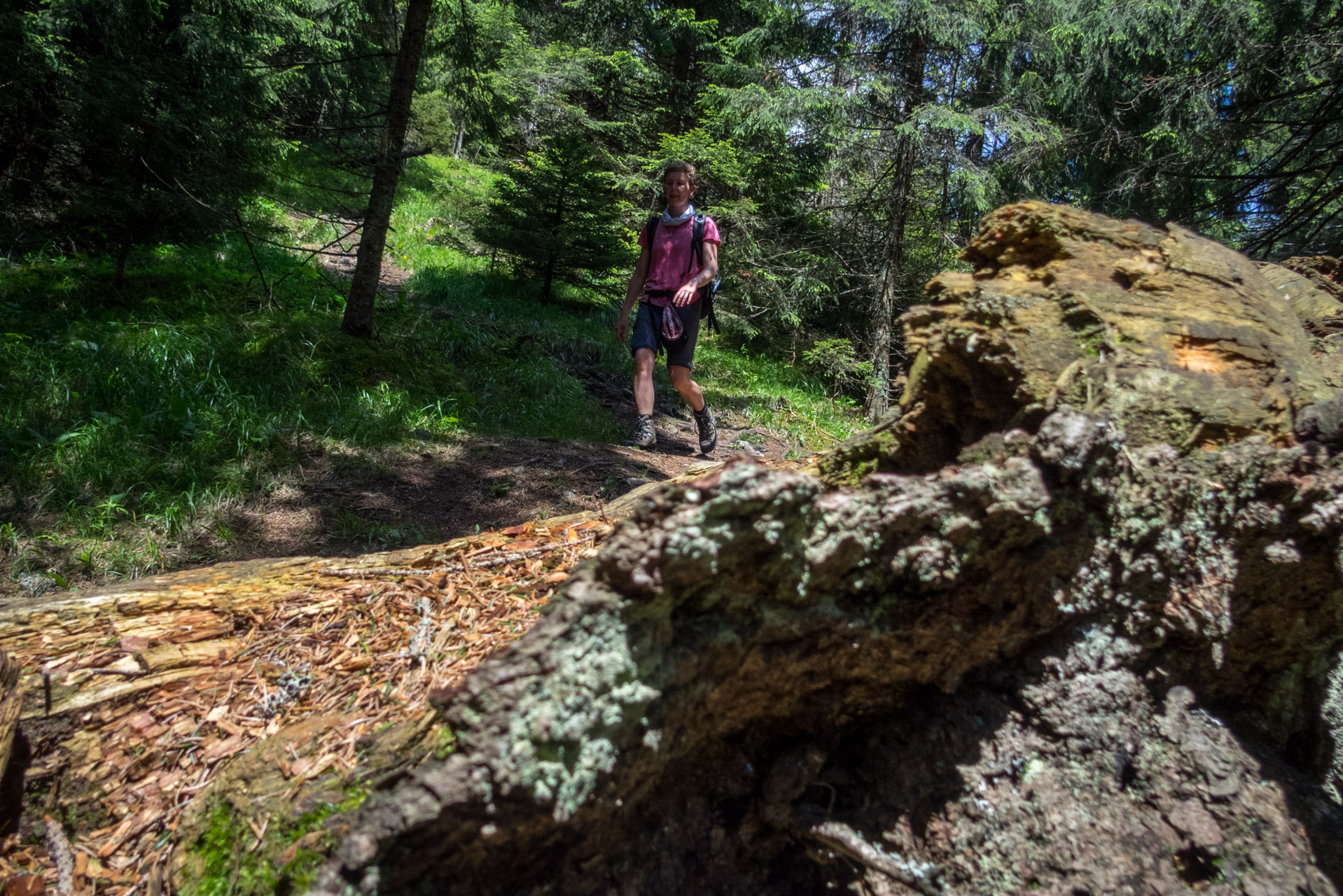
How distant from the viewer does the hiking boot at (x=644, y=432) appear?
18.0 feet

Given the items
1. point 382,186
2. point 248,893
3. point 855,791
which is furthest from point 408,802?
point 382,186

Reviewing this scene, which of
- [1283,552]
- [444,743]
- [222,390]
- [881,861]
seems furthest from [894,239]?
[444,743]

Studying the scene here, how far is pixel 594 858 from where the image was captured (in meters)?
1.21

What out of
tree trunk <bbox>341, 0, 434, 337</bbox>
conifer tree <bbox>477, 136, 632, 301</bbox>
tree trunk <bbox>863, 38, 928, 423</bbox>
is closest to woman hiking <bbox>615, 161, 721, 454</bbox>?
tree trunk <bbox>341, 0, 434, 337</bbox>

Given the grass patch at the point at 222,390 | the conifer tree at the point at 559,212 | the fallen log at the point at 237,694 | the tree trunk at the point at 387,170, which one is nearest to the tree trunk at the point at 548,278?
the conifer tree at the point at 559,212

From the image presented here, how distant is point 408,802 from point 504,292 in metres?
9.67

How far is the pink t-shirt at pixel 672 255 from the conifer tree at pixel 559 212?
494 cm

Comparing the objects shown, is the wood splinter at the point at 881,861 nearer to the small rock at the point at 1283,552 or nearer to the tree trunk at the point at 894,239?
the small rock at the point at 1283,552

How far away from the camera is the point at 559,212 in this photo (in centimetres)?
967

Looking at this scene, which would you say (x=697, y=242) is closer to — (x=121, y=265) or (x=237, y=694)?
(x=237, y=694)

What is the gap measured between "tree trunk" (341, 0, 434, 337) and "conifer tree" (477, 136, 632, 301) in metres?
3.40

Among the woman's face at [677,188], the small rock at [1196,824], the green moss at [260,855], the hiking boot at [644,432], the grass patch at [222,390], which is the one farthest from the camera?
the hiking boot at [644,432]

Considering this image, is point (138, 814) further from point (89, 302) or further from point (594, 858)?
point (89, 302)

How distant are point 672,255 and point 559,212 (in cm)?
537
